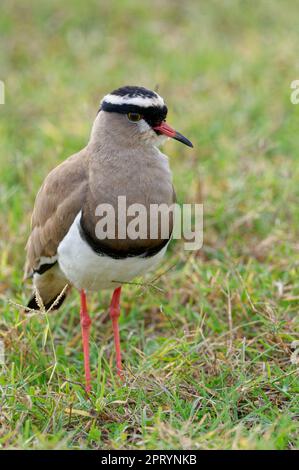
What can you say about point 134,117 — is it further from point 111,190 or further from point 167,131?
point 111,190

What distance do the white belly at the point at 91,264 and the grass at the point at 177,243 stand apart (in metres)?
0.15

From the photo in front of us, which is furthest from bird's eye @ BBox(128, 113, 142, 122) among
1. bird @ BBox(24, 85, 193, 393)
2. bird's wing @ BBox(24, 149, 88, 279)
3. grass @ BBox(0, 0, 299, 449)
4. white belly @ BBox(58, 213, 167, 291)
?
grass @ BBox(0, 0, 299, 449)

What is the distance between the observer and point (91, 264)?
380cm

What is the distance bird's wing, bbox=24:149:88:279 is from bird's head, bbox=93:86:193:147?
0.21m

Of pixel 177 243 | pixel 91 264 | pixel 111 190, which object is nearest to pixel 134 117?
pixel 111 190

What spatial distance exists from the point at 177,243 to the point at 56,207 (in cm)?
139

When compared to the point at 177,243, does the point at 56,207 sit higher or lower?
higher

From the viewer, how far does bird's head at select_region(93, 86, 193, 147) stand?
3863 millimetres

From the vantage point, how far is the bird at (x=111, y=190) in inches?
148

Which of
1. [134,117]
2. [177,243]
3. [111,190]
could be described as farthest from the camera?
[177,243]

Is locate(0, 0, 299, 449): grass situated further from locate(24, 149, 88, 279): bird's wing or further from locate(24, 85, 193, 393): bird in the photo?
locate(24, 149, 88, 279): bird's wing

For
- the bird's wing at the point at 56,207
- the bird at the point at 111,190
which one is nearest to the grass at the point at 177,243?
the bird at the point at 111,190

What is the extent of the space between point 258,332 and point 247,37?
510cm

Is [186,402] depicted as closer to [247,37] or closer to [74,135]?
[74,135]
